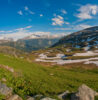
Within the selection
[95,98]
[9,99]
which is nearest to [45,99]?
[9,99]

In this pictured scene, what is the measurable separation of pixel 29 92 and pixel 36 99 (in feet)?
15.6

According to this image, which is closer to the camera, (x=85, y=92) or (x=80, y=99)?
(x=80, y=99)

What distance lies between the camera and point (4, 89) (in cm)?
1189

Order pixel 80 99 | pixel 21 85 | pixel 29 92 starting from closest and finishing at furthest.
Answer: pixel 80 99
pixel 29 92
pixel 21 85

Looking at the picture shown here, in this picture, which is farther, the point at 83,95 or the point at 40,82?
the point at 40,82

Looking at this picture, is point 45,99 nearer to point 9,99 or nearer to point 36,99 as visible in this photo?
point 36,99

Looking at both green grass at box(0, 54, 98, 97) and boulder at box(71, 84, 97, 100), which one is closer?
boulder at box(71, 84, 97, 100)

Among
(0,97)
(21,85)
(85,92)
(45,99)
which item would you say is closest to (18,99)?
(0,97)

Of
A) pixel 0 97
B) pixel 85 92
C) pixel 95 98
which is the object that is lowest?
pixel 95 98

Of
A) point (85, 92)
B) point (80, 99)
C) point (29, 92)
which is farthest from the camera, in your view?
point (29, 92)

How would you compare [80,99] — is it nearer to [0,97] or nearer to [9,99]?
[9,99]

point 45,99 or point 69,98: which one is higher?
point 45,99

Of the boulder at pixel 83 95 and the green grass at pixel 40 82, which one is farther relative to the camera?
the green grass at pixel 40 82

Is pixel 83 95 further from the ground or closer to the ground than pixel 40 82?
further from the ground
